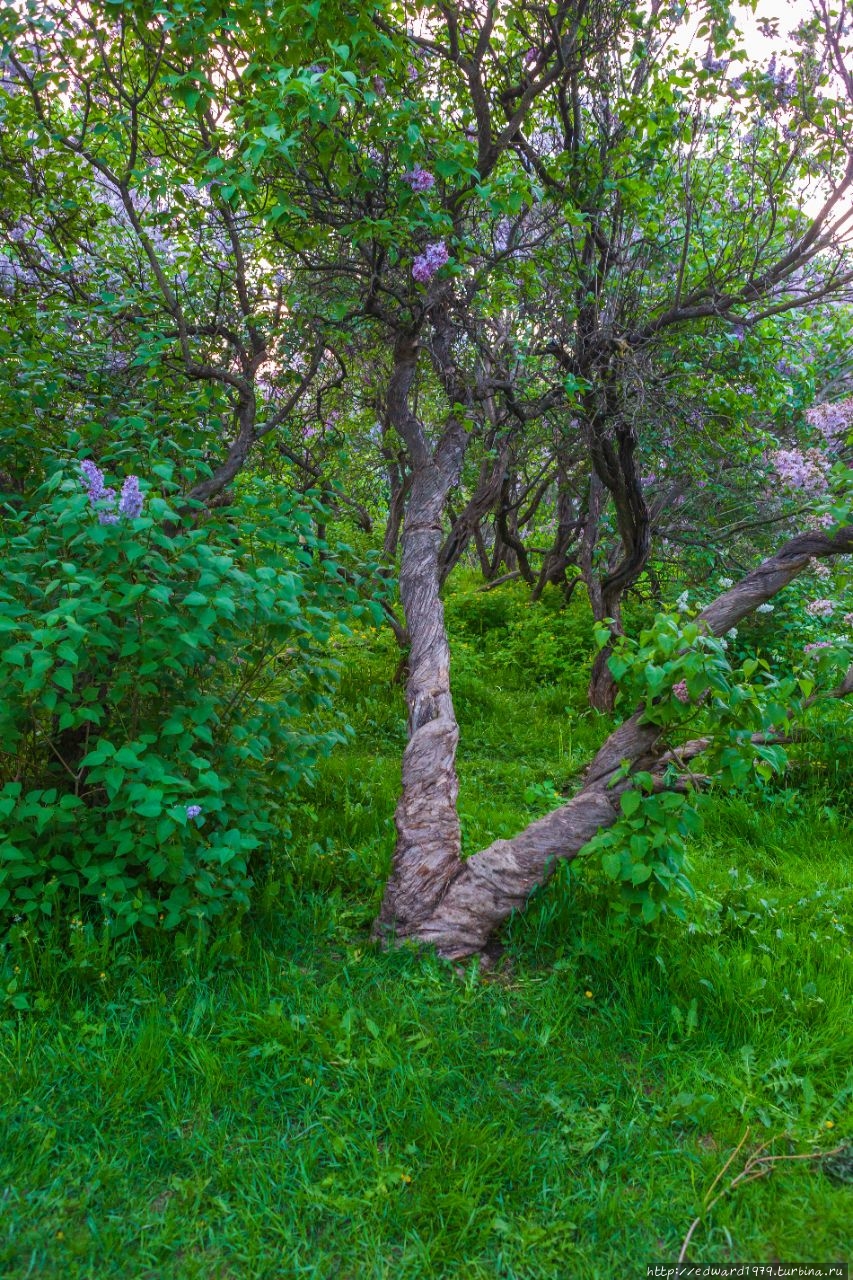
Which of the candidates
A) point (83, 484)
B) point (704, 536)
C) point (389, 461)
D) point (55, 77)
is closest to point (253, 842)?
point (83, 484)

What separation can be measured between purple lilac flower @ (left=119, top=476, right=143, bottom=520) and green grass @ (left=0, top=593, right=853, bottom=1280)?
1.37 meters

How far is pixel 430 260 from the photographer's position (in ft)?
12.3

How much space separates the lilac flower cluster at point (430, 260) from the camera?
3736 mm

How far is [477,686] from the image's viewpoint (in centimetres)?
643

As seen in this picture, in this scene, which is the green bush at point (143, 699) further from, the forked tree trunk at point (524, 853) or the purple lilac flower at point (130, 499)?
the forked tree trunk at point (524, 853)

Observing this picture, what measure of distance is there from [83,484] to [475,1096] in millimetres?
2309

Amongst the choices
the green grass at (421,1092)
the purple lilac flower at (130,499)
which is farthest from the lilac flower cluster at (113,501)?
the green grass at (421,1092)

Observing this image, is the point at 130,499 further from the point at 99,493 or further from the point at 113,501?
the point at 99,493

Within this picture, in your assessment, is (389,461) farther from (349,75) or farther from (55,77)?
(349,75)

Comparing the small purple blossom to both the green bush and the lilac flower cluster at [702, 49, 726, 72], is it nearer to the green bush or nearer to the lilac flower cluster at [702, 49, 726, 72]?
the green bush

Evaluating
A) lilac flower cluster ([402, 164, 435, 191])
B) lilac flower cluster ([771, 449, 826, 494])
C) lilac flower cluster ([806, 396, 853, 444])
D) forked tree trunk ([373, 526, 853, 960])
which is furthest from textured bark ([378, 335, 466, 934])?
lilac flower cluster ([806, 396, 853, 444])

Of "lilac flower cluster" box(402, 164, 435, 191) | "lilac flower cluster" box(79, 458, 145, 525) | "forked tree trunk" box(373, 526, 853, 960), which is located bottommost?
"forked tree trunk" box(373, 526, 853, 960)

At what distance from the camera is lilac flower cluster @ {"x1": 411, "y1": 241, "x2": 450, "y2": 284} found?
12.3 ft

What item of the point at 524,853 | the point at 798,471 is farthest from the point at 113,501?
the point at 798,471
